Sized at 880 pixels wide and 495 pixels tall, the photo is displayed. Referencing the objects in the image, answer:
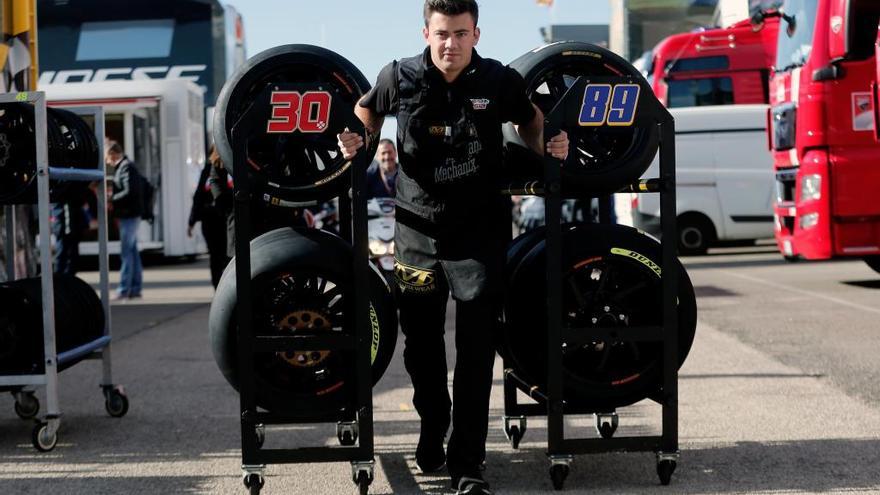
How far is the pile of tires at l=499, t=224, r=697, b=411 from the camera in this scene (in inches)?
192

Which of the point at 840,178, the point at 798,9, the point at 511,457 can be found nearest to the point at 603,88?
the point at 511,457

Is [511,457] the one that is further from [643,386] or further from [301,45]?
[301,45]

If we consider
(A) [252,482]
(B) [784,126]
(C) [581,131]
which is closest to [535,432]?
(C) [581,131]

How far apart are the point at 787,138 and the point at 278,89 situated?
8.69 meters

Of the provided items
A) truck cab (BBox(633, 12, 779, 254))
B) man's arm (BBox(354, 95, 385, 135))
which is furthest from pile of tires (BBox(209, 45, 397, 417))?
truck cab (BBox(633, 12, 779, 254))

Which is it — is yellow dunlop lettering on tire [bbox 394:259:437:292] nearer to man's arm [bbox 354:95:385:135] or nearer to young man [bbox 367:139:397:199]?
man's arm [bbox 354:95:385:135]

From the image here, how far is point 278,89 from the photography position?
15.1 ft

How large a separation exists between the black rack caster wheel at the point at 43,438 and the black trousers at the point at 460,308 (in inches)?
78.5

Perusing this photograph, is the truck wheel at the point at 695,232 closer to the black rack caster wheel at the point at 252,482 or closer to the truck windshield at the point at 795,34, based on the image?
the truck windshield at the point at 795,34

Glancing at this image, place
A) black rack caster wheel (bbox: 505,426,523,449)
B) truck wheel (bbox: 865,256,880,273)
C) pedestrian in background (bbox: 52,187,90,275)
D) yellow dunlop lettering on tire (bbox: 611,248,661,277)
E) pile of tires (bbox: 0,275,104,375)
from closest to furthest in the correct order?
yellow dunlop lettering on tire (bbox: 611,248,661,277) → black rack caster wheel (bbox: 505,426,523,449) → pile of tires (bbox: 0,275,104,375) → truck wheel (bbox: 865,256,880,273) → pedestrian in background (bbox: 52,187,90,275)

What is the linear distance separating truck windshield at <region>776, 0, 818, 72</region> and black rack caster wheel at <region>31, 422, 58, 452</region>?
28.8 ft

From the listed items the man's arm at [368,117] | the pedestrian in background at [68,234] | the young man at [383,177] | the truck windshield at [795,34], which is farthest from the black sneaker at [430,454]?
the pedestrian in background at [68,234]

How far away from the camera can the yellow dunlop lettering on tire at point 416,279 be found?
15.8ft

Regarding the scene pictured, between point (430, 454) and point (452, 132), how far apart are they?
138 cm
